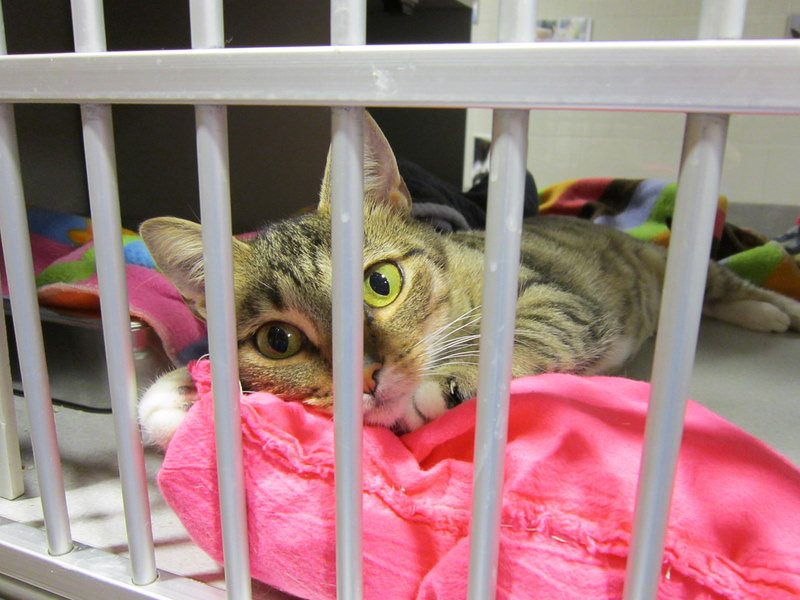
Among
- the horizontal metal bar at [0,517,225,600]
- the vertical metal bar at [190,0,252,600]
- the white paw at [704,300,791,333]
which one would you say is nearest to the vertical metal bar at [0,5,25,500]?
the horizontal metal bar at [0,517,225,600]

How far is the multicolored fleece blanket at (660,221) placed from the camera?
170 centimetres

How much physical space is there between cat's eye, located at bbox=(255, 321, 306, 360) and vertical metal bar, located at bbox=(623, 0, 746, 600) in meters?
0.49

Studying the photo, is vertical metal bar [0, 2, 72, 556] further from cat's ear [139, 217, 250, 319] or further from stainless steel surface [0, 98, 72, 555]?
cat's ear [139, 217, 250, 319]

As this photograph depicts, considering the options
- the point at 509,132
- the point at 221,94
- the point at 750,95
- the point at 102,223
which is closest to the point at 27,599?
the point at 102,223

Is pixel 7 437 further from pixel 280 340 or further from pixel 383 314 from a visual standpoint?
pixel 383 314

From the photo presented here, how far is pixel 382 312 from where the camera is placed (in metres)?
0.79

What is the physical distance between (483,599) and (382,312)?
1.34 ft

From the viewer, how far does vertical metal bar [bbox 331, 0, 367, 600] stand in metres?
0.43

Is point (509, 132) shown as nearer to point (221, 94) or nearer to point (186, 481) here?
point (221, 94)

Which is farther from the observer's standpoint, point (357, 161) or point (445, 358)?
point (445, 358)

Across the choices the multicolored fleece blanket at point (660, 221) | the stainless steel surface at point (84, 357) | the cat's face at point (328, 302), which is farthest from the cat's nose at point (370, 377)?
the multicolored fleece blanket at point (660, 221)

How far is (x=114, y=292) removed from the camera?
53cm

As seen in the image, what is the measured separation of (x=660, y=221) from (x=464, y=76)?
1.70 meters

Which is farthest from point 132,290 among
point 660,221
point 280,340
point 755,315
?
point 660,221
